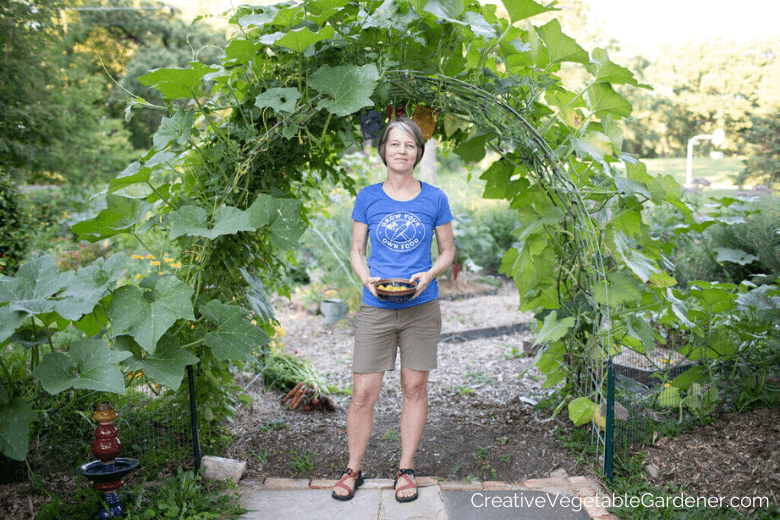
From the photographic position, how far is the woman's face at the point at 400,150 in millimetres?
1909

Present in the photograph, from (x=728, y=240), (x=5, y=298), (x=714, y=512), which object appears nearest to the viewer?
(x=5, y=298)

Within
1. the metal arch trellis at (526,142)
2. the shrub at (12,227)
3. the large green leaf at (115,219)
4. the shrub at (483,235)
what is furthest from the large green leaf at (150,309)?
the shrub at (483,235)

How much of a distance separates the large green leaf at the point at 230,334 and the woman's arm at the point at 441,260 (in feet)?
1.94

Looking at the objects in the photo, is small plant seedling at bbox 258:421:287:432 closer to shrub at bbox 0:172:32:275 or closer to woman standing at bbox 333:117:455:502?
woman standing at bbox 333:117:455:502

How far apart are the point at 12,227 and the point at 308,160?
3.96m

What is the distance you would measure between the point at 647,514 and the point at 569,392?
799 millimetres

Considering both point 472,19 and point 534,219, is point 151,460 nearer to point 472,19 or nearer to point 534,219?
point 534,219

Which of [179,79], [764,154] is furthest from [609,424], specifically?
[764,154]

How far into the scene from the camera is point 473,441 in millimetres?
2453

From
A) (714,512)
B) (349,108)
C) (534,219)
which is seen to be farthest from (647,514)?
(349,108)

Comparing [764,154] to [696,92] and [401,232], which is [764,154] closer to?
[696,92]

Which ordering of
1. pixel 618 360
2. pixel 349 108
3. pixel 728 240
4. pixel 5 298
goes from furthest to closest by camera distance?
pixel 728 240
pixel 618 360
pixel 349 108
pixel 5 298

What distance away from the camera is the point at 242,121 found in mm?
2051

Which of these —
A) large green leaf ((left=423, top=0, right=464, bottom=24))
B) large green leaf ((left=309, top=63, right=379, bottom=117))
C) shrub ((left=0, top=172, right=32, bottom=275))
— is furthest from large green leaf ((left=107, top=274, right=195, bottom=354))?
shrub ((left=0, top=172, right=32, bottom=275))
